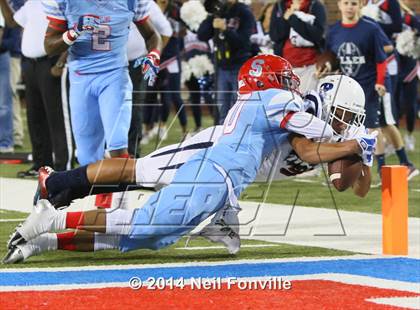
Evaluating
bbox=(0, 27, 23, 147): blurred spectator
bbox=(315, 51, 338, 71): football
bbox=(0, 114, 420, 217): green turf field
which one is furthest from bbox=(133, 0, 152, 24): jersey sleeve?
bbox=(0, 27, 23, 147): blurred spectator

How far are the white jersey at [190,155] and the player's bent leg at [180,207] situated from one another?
35 centimetres

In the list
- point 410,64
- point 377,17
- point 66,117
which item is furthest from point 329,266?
point 410,64

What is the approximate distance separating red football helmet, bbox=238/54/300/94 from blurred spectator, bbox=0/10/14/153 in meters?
8.00

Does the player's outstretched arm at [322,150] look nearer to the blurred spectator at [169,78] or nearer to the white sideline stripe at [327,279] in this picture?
the white sideline stripe at [327,279]

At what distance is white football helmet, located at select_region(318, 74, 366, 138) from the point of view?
22.4 ft

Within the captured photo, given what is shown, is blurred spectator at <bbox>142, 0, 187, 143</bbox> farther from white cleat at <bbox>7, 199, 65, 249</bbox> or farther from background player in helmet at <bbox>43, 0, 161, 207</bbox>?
white cleat at <bbox>7, 199, 65, 249</bbox>

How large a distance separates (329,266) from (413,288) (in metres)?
0.75

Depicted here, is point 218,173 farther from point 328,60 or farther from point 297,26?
point 297,26

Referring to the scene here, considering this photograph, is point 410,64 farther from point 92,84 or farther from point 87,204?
point 92,84

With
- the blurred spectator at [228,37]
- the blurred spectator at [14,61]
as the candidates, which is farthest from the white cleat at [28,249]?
the blurred spectator at [14,61]

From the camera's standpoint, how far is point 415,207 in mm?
9438

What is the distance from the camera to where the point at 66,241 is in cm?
670

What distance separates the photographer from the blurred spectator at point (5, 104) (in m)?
14.6

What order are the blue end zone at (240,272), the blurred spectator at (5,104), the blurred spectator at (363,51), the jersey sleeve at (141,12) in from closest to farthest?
1. the blue end zone at (240,272)
2. the jersey sleeve at (141,12)
3. the blurred spectator at (363,51)
4. the blurred spectator at (5,104)
